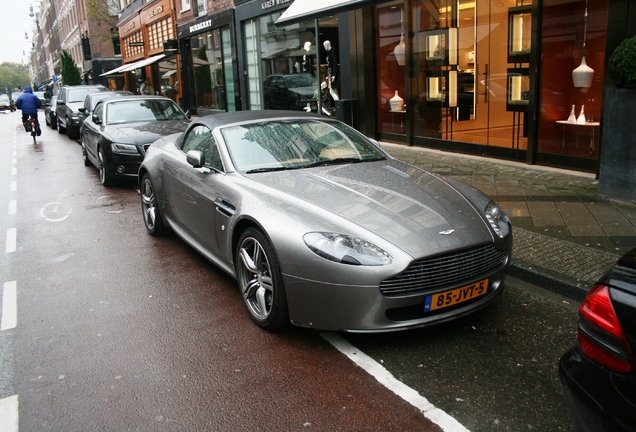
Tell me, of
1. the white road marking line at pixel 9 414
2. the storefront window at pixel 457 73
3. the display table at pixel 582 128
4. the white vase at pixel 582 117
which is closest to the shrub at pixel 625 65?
the display table at pixel 582 128

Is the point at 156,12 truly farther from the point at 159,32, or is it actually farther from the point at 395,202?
the point at 395,202

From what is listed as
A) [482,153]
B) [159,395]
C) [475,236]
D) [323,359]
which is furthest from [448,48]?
[159,395]

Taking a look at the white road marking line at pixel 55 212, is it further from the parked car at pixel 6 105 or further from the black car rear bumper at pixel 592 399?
the parked car at pixel 6 105

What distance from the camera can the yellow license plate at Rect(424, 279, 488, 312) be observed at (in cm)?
363

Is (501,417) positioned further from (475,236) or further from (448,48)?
(448,48)

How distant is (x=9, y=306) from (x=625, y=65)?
6934 mm

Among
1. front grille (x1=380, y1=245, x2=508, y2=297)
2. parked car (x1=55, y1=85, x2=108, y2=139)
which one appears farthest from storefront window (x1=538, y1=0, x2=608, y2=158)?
parked car (x1=55, y1=85, x2=108, y2=139)

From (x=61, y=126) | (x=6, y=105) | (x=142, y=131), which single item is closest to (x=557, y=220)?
(x=142, y=131)

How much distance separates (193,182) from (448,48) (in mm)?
7658

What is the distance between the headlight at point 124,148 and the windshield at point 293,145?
16.9ft

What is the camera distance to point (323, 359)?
373 centimetres

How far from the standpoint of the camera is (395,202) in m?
4.12

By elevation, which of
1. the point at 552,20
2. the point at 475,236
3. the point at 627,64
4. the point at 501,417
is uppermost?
the point at 552,20

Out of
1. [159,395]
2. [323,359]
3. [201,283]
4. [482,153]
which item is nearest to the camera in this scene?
[159,395]
